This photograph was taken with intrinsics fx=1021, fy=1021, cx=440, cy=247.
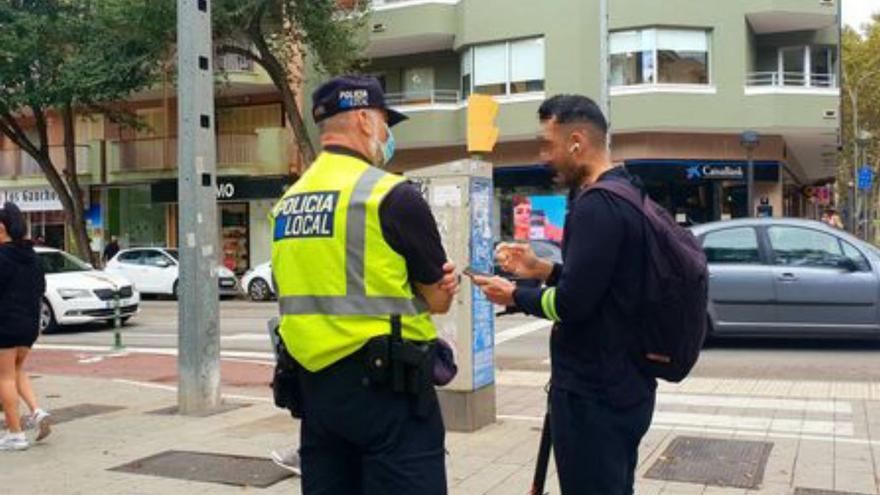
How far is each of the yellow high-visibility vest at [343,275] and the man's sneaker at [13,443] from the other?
4907 millimetres

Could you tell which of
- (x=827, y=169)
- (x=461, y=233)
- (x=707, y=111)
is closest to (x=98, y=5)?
(x=707, y=111)

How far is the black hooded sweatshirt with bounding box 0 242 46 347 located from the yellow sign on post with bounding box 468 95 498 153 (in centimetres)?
330

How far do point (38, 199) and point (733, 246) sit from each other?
31.7m

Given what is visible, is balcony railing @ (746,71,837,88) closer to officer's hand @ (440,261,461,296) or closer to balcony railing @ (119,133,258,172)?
balcony railing @ (119,133,258,172)

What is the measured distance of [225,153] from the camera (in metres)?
33.9

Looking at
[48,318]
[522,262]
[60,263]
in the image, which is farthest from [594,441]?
[60,263]

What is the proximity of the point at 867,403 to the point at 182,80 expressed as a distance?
6605 millimetres

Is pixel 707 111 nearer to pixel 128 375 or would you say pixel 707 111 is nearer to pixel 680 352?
pixel 128 375

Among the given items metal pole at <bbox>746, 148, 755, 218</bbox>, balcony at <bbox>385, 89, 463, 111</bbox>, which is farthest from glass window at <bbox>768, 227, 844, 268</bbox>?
balcony at <bbox>385, 89, 463, 111</bbox>

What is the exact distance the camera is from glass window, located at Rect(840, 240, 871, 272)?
12.4m

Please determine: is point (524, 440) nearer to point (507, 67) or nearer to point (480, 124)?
point (480, 124)

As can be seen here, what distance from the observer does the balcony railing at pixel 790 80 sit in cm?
2922

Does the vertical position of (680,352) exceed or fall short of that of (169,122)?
it falls short

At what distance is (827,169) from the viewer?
148 ft
